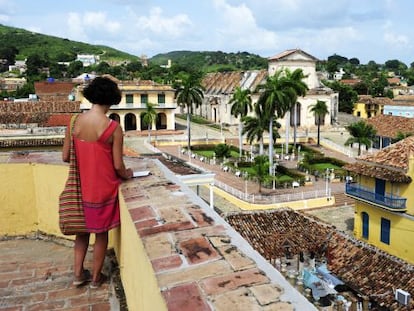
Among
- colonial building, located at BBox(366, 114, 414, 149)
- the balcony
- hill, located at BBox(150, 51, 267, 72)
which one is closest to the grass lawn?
colonial building, located at BBox(366, 114, 414, 149)

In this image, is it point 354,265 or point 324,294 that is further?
point 354,265

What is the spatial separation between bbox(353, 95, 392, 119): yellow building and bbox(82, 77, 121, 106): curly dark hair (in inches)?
2221

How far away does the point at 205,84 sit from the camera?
59.8 metres

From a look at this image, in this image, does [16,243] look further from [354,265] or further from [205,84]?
[205,84]

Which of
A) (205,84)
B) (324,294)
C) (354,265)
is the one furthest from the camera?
(205,84)

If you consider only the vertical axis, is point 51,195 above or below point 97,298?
above

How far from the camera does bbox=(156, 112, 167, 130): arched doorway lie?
43822 millimetres

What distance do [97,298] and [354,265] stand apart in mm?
11110

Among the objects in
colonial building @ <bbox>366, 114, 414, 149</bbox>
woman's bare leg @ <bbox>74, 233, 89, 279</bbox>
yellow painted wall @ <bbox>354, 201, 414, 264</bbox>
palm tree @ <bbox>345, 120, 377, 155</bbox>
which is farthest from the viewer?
colonial building @ <bbox>366, 114, 414, 149</bbox>

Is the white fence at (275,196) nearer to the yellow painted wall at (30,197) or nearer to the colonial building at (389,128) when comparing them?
the colonial building at (389,128)

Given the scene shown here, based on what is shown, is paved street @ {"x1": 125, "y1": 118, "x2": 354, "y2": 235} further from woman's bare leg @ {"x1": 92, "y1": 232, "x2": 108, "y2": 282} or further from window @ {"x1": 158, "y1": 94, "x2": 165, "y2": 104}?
woman's bare leg @ {"x1": 92, "y1": 232, "x2": 108, "y2": 282}

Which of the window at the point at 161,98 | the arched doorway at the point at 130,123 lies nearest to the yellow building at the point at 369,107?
the window at the point at 161,98

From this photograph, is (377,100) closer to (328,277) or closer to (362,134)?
(362,134)

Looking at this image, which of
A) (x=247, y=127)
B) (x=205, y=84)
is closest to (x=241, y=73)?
(x=205, y=84)
